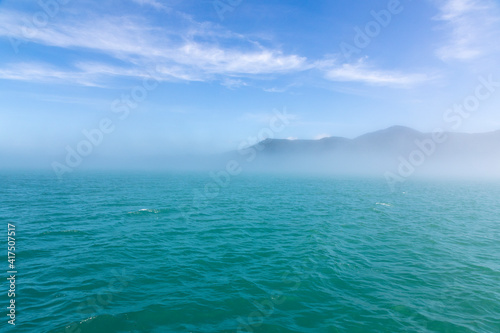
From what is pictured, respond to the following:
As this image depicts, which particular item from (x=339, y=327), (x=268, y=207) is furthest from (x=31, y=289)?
(x=268, y=207)

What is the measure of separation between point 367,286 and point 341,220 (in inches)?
969

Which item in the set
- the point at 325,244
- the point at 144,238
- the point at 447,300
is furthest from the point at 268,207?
the point at 447,300

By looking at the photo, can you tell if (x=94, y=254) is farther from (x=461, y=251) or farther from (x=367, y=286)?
(x=461, y=251)

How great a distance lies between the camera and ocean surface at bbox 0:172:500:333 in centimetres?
1645

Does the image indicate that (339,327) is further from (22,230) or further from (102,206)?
(102,206)

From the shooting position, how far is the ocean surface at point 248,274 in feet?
54.0

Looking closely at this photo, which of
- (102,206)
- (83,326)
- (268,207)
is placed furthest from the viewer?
(268,207)

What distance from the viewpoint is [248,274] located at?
75.3 ft

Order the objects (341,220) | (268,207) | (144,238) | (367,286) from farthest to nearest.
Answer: (268,207), (341,220), (144,238), (367,286)

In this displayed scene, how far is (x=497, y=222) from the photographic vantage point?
4609cm

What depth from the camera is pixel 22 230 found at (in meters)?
33.7

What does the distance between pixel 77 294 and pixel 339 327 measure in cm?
1977

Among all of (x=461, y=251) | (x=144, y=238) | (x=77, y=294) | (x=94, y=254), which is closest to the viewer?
(x=77, y=294)

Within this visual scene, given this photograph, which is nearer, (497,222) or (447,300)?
(447,300)
